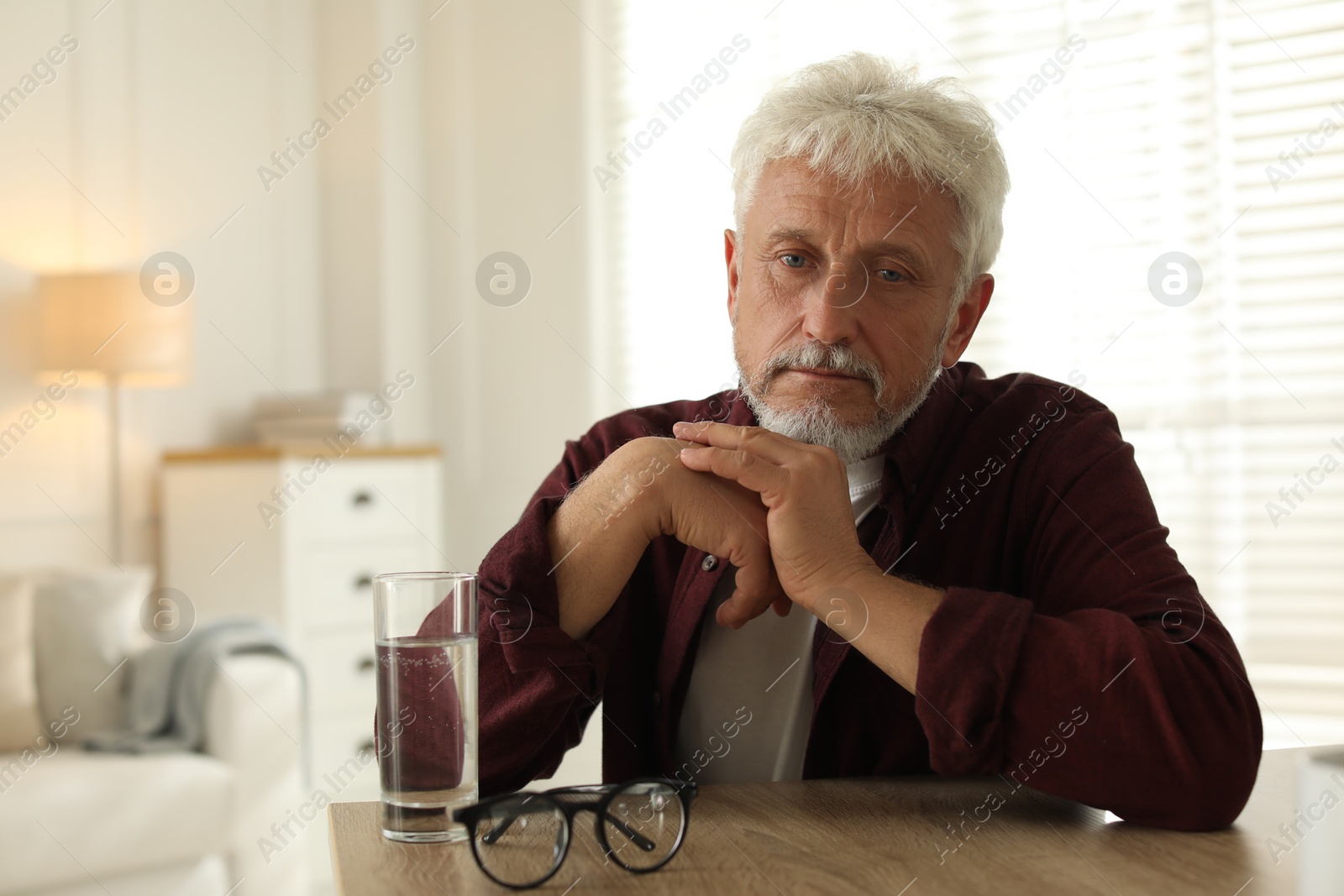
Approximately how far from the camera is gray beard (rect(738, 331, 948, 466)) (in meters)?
1.26

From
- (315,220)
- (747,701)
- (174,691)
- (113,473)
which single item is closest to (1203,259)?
(747,701)

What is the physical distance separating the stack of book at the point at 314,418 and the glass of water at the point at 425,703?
9.55 feet

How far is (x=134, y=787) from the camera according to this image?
255cm

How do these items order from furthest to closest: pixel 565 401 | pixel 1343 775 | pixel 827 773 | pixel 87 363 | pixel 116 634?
pixel 565 401 < pixel 87 363 < pixel 116 634 < pixel 827 773 < pixel 1343 775

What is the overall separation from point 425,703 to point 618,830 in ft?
0.54

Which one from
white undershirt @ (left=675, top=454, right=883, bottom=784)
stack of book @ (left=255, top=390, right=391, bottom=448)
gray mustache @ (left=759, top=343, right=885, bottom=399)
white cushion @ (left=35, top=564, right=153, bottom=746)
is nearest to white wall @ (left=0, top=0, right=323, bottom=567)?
stack of book @ (left=255, top=390, right=391, bottom=448)

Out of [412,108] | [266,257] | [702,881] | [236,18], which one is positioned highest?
[236,18]

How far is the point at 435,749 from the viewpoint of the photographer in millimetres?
790

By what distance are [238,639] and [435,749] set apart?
229cm

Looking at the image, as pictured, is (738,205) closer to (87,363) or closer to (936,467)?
(936,467)

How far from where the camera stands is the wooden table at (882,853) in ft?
2.35

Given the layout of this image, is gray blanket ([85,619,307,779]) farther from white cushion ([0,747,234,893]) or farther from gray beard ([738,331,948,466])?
gray beard ([738,331,948,466])

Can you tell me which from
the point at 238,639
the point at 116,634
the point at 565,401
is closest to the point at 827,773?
the point at 238,639

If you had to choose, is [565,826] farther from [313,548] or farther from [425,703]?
[313,548]
